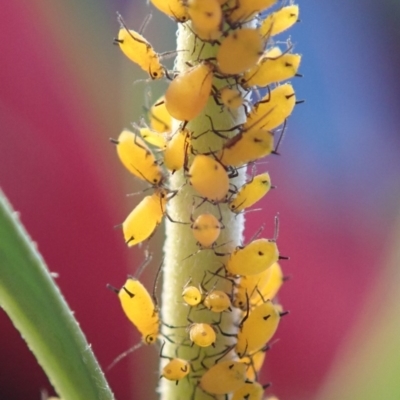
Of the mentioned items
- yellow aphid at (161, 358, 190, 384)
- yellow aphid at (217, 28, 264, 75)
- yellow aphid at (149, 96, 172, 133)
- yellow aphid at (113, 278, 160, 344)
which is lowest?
yellow aphid at (161, 358, 190, 384)

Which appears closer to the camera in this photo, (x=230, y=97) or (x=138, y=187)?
(x=230, y=97)

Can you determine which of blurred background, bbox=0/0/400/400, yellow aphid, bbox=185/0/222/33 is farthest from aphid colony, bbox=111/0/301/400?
blurred background, bbox=0/0/400/400

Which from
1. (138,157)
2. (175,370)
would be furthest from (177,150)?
(175,370)

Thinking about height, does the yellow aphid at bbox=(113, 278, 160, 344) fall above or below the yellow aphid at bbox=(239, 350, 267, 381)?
above

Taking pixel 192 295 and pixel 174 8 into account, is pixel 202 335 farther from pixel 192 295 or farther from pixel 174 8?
pixel 174 8

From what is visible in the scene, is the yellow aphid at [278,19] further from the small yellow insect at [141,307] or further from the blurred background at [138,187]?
the blurred background at [138,187]

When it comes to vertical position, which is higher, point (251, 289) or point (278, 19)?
point (278, 19)

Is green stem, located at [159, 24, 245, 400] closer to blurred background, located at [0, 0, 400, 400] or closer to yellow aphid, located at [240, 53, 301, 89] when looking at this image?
yellow aphid, located at [240, 53, 301, 89]

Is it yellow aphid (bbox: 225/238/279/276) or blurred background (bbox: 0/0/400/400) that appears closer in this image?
yellow aphid (bbox: 225/238/279/276)
